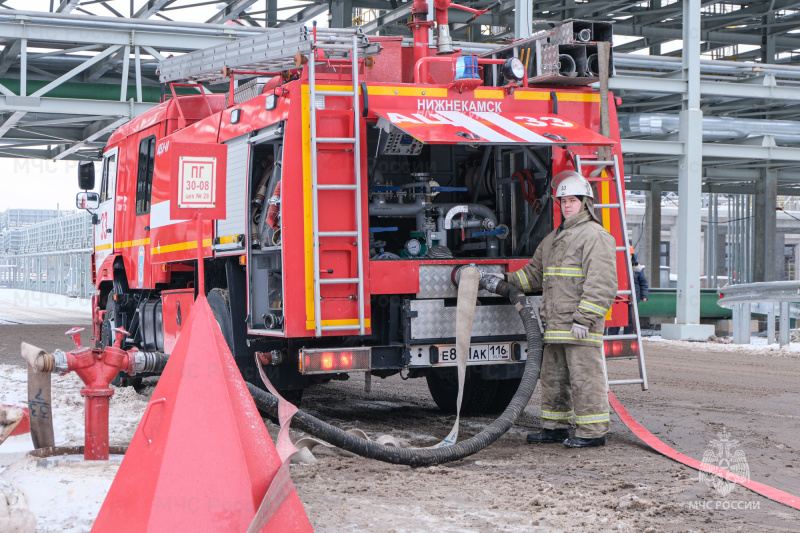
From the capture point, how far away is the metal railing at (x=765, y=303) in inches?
597

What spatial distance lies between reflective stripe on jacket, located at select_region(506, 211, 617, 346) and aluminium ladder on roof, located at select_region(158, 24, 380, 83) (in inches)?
79.4

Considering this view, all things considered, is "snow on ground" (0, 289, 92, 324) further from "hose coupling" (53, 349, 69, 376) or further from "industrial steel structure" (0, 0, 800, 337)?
"hose coupling" (53, 349, 69, 376)

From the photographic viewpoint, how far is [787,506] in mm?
4852

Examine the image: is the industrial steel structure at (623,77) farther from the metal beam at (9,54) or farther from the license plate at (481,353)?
the license plate at (481,353)

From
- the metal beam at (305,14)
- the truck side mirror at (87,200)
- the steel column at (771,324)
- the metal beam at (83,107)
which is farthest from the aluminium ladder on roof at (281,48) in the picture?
the metal beam at (305,14)

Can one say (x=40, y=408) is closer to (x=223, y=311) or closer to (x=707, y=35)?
(x=223, y=311)

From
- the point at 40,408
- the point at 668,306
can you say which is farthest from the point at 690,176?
the point at 40,408

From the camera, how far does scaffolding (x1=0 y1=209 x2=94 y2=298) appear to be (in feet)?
98.9

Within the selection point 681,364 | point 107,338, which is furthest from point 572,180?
point 681,364

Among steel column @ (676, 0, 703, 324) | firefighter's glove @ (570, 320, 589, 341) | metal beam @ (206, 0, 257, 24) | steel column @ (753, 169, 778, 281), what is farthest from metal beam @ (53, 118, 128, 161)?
steel column @ (753, 169, 778, 281)

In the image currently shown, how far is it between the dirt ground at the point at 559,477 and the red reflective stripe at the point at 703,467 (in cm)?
6

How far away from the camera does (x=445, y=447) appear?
593 centimetres

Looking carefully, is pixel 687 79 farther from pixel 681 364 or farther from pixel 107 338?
pixel 107 338

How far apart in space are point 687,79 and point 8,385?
1395 cm
